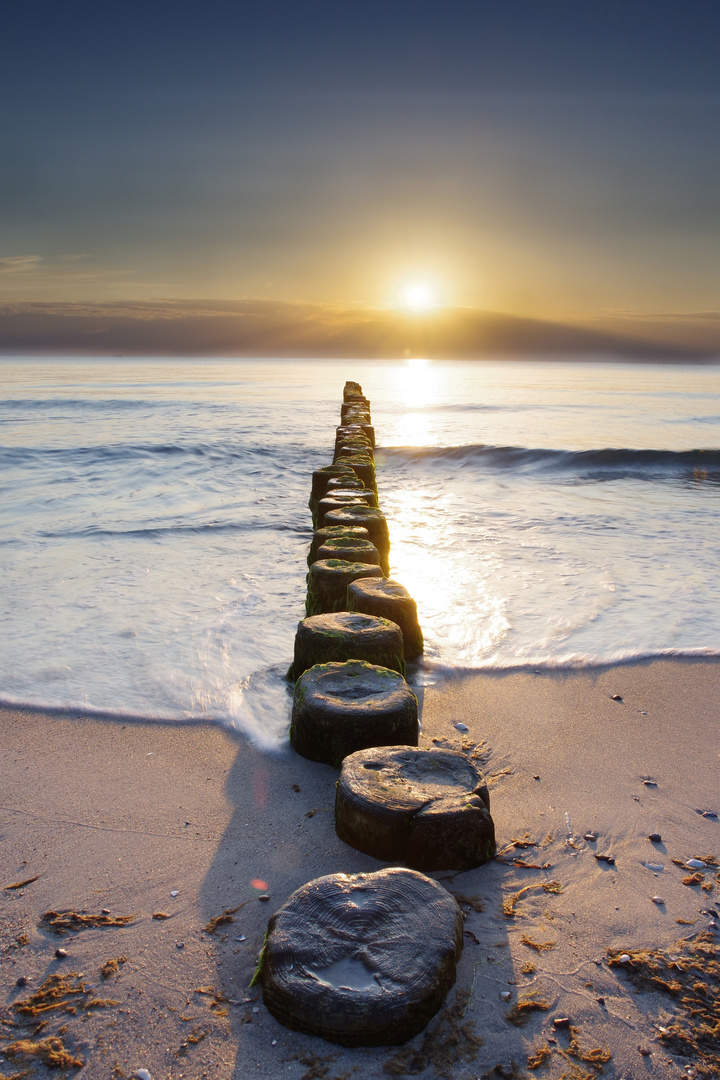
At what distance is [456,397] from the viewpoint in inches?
1244

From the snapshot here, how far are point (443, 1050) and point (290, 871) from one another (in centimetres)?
77

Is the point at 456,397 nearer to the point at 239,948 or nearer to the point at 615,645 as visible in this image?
the point at 615,645

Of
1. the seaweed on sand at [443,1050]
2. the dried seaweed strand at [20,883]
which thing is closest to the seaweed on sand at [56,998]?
the dried seaweed strand at [20,883]

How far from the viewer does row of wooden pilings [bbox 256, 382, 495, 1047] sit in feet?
4.93

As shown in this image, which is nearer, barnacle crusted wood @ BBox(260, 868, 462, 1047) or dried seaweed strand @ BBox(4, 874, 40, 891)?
barnacle crusted wood @ BBox(260, 868, 462, 1047)

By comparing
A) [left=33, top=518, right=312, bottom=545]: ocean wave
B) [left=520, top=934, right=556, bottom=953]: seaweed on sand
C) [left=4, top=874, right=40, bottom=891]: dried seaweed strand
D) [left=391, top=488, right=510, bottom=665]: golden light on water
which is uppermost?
[left=520, top=934, right=556, bottom=953]: seaweed on sand

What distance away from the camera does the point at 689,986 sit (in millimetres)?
1689

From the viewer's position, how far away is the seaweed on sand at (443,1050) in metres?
1.47

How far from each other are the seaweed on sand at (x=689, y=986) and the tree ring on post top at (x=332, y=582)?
2257 mm

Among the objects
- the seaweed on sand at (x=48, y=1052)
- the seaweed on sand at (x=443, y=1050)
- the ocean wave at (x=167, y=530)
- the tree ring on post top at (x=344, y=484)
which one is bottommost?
the ocean wave at (x=167, y=530)

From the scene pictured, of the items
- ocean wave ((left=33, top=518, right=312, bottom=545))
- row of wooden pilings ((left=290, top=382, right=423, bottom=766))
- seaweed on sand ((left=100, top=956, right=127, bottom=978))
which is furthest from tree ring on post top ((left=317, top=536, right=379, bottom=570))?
ocean wave ((left=33, top=518, right=312, bottom=545))

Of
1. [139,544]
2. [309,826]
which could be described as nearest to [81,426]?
[139,544]

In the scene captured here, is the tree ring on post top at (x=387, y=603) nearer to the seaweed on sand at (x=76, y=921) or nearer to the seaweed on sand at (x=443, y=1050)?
the seaweed on sand at (x=76, y=921)

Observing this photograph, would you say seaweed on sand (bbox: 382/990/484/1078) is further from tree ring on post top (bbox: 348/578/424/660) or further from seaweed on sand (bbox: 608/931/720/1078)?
tree ring on post top (bbox: 348/578/424/660)
